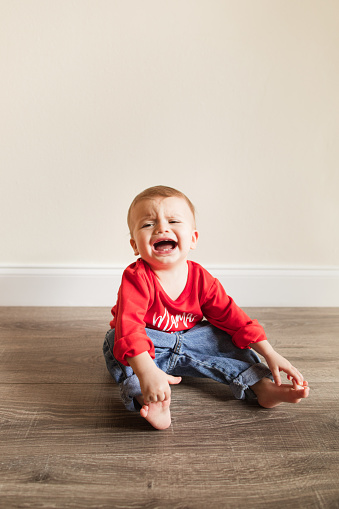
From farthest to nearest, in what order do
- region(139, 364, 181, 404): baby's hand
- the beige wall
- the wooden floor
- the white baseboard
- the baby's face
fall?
the white baseboard < the beige wall < the baby's face < region(139, 364, 181, 404): baby's hand < the wooden floor

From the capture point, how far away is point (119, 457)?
730 mm

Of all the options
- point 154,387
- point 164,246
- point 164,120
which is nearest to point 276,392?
point 154,387

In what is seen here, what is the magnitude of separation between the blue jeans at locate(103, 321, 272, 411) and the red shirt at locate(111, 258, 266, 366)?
0.02m

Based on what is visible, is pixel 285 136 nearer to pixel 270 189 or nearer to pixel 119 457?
pixel 270 189

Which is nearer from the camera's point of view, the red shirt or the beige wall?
the red shirt

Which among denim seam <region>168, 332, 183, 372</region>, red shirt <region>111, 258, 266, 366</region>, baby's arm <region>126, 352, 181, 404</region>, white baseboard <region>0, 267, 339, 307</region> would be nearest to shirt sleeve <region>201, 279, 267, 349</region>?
red shirt <region>111, 258, 266, 366</region>

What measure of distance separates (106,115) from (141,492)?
3.36 feet

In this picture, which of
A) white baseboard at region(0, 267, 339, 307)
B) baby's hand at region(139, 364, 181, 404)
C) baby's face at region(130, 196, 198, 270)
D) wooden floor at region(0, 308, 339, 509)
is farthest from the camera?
white baseboard at region(0, 267, 339, 307)

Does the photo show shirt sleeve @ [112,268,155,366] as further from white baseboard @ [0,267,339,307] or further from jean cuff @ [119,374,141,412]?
white baseboard @ [0,267,339,307]

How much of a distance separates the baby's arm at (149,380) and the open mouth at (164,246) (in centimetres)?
23

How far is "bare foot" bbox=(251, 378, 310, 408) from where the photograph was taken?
825 millimetres

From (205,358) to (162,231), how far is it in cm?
31

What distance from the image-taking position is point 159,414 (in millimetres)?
792

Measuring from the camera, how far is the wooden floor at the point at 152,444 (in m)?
0.65
